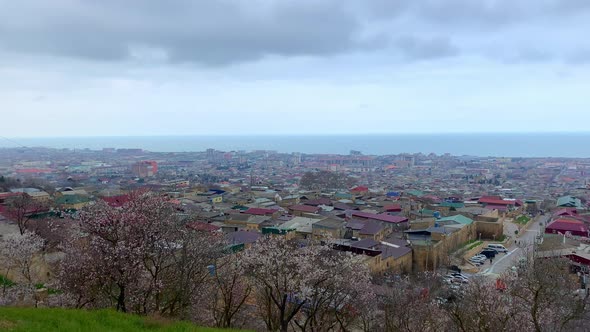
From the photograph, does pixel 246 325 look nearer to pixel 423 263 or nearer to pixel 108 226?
pixel 108 226

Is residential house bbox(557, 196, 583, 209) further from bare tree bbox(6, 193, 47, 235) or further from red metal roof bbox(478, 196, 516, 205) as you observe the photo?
→ bare tree bbox(6, 193, 47, 235)

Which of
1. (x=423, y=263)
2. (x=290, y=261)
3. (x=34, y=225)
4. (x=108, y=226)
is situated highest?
(x=108, y=226)

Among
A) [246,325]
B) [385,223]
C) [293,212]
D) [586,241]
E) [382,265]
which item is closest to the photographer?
[246,325]

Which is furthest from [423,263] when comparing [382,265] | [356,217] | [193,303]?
[193,303]

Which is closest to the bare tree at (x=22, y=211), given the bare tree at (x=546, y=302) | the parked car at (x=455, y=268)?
the bare tree at (x=546, y=302)

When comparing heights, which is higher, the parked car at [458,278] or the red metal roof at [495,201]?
the red metal roof at [495,201]

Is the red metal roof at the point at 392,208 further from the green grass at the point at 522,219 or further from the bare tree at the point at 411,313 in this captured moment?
the bare tree at the point at 411,313

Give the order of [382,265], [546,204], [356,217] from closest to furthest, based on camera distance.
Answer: [382,265] < [356,217] < [546,204]

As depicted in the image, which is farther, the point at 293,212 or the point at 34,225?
the point at 293,212
